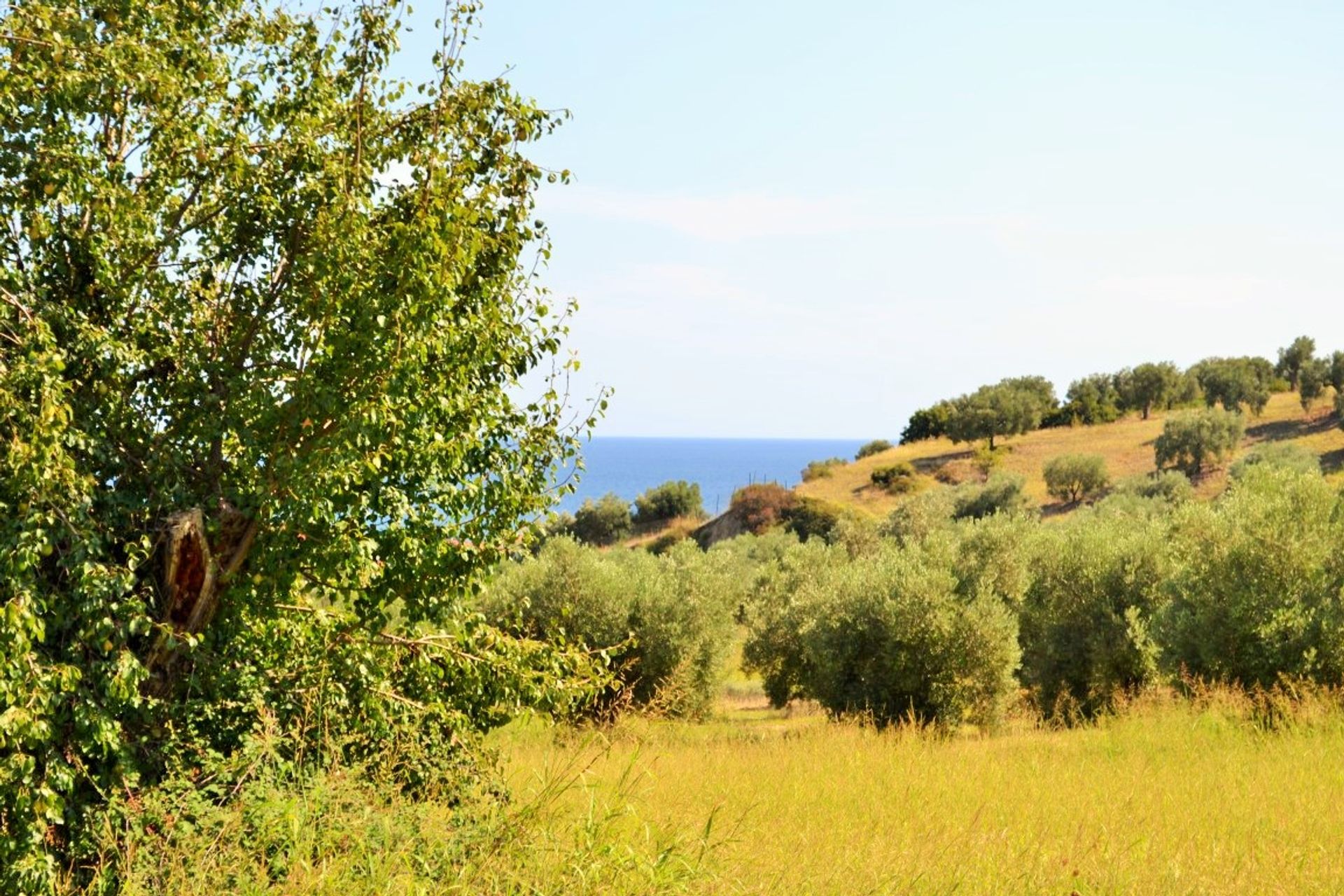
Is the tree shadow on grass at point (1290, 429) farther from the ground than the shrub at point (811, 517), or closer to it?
farther from the ground

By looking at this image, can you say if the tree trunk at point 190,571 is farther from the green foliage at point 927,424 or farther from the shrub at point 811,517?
the green foliage at point 927,424

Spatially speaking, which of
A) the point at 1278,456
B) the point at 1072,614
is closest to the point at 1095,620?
the point at 1072,614

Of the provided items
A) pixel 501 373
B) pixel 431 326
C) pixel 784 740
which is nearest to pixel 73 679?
pixel 431 326

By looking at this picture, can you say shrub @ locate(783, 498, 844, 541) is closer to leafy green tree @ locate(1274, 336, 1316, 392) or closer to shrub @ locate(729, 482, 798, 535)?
shrub @ locate(729, 482, 798, 535)

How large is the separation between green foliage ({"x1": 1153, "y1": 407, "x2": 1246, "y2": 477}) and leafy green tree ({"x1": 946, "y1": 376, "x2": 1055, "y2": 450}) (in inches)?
775

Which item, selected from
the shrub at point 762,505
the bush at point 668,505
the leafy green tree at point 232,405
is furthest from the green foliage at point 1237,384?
the leafy green tree at point 232,405

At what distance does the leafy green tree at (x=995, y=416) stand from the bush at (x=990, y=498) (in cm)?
2466

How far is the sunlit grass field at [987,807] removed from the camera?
716 centimetres

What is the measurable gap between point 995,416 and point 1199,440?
25.3 m

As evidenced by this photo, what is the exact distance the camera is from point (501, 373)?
9359 mm

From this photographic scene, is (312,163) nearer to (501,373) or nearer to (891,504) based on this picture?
(501,373)

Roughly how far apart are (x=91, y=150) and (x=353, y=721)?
498cm

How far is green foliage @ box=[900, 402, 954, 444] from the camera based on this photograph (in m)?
110

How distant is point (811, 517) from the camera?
2675 inches
